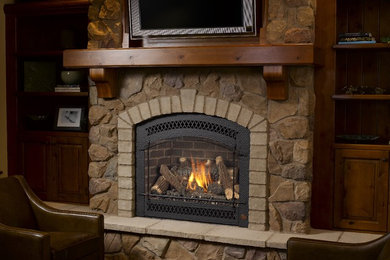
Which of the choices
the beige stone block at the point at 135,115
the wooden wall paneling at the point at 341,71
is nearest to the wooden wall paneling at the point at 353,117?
the wooden wall paneling at the point at 341,71

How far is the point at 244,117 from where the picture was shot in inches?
165

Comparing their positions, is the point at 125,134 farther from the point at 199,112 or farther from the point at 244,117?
the point at 244,117

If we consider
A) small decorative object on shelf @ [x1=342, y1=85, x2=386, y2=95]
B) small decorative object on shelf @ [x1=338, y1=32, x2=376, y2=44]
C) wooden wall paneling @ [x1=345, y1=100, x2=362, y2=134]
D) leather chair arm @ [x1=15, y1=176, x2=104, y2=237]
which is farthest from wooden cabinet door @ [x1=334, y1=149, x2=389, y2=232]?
leather chair arm @ [x1=15, y1=176, x2=104, y2=237]

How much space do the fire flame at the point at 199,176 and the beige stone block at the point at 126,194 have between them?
1.49 feet

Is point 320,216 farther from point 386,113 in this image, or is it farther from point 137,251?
point 137,251

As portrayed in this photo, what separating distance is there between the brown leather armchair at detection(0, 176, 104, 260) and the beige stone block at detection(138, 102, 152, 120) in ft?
3.00

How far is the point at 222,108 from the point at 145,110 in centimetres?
62

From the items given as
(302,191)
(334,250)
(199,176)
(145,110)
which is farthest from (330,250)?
(145,110)

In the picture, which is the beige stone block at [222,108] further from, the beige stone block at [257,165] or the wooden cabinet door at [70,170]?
the wooden cabinet door at [70,170]

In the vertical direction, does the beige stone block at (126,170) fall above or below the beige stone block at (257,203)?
above

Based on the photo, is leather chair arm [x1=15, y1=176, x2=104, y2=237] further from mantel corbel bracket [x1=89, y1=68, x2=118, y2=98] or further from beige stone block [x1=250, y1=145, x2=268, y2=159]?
beige stone block [x1=250, y1=145, x2=268, y2=159]

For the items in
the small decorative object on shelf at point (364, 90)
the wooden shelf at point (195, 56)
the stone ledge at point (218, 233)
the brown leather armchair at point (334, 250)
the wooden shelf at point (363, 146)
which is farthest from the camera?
the small decorative object on shelf at point (364, 90)

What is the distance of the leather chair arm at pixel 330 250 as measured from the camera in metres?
3.17

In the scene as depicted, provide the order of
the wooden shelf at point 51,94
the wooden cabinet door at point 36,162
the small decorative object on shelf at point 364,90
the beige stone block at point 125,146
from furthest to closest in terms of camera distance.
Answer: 1. the wooden cabinet door at point 36,162
2. the wooden shelf at point 51,94
3. the beige stone block at point 125,146
4. the small decorative object on shelf at point 364,90
